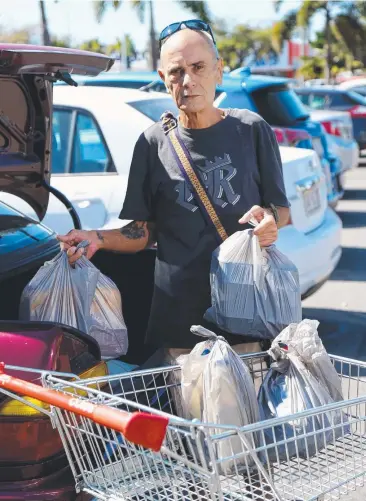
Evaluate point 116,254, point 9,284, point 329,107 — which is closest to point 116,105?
point 116,254

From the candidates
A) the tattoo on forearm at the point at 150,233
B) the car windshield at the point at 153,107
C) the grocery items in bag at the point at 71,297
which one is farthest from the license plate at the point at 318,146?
the grocery items in bag at the point at 71,297

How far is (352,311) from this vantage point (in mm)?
7570

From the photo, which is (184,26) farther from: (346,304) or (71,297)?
(346,304)

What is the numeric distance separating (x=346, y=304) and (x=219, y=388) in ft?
18.5

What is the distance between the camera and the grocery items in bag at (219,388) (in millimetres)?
2346

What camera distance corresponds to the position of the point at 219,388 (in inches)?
92.6

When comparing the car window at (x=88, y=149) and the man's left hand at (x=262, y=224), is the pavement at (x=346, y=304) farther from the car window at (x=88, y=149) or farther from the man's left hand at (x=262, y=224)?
the car window at (x=88, y=149)

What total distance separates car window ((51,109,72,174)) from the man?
3379 mm

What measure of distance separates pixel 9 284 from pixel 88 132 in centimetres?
308

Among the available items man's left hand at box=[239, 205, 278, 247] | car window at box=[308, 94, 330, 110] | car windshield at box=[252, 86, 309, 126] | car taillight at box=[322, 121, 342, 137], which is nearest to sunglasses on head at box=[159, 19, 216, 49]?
man's left hand at box=[239, 205, 278, 247]

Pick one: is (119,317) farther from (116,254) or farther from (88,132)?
(88,132)

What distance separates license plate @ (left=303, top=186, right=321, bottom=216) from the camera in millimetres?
6543

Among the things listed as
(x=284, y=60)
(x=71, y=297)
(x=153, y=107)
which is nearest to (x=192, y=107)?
(x=71, y=297)

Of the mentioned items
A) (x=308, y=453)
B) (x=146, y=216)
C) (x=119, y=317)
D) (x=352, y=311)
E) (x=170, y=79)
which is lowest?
(x=352, y=311)
